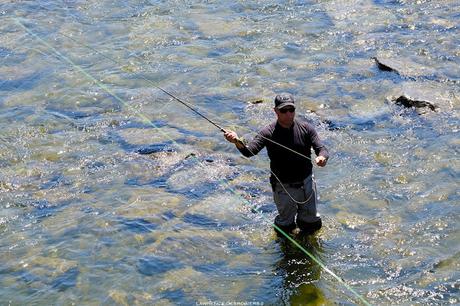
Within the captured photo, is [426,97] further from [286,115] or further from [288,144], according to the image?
[286,115]

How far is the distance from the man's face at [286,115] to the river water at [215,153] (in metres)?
1.87

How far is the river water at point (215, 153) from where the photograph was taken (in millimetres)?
9102

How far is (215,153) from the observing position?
12539 mm

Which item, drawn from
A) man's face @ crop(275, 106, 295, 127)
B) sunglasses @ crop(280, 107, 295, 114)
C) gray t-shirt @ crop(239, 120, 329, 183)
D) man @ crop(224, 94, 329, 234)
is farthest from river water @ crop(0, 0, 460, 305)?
sunglasses @ crop(280, 107, 295, 114)

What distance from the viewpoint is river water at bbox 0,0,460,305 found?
9102 millimetres

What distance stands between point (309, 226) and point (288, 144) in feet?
4.53

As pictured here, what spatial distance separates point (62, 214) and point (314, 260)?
13.5 ft

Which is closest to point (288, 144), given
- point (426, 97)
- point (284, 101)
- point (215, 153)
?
point (284, 101)

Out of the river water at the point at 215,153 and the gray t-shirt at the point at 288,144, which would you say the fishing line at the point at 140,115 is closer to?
the river water at the point at 215,153

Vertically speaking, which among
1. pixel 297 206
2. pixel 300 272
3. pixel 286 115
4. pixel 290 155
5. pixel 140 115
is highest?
pixel 286 115

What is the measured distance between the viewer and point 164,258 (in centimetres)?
959

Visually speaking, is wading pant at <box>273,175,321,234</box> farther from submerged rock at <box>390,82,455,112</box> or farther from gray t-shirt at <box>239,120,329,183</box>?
submerged rock at <box>390,82,455,112</box>

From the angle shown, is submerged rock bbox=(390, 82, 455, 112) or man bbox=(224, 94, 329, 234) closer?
man bbox=(224, 94, 329, 234)

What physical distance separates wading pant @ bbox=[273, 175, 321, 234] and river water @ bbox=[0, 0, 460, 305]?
0.29 meters
